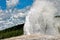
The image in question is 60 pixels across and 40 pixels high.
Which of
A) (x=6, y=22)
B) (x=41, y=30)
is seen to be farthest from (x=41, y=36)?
(x=6, y=22)

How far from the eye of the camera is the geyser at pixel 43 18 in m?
2.55

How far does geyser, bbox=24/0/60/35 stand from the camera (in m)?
2.55

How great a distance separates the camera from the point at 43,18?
101 inches

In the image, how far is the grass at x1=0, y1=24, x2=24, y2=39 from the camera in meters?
2.46

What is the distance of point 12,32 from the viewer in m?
2.51

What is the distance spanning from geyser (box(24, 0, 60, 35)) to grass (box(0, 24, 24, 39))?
0.09 m

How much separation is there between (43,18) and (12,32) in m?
0.53

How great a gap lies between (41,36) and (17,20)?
0.50 metres

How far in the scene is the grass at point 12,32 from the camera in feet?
8.06

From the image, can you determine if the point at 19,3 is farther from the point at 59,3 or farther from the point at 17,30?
the point at 59,3

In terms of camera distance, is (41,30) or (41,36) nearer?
(41,36)

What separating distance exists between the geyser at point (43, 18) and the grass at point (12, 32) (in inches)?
3.6

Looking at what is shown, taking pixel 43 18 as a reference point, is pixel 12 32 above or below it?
below

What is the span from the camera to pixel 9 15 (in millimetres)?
2539
